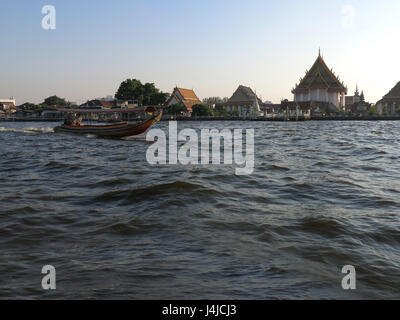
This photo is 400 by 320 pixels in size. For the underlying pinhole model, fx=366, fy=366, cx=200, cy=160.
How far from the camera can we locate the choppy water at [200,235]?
9.84ft

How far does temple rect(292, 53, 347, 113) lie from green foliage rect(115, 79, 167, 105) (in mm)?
27864

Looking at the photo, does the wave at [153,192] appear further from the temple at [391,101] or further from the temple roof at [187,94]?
the temple at [391,101]

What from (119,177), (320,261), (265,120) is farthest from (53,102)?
(320,261)

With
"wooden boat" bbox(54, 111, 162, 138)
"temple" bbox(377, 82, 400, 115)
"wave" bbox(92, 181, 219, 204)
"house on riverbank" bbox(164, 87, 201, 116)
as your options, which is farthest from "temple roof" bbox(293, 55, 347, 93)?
"wave" bbox(92, 181, 219, 204)

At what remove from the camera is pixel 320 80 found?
7081 cm

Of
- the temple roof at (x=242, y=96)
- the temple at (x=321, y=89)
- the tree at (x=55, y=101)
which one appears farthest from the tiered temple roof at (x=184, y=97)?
the tree at (x=55, y=101)

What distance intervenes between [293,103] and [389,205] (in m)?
64.5

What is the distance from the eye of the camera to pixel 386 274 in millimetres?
3270

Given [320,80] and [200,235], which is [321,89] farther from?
[200,235]

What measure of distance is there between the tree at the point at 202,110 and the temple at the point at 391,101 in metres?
33.6

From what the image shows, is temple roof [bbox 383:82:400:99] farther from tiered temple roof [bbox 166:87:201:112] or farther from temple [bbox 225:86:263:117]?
tiered temple roof [bbox 166:87:201:112]

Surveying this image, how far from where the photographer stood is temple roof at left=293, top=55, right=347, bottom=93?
7062 cm

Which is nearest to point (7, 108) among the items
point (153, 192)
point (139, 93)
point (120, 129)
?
point (139, 93)
